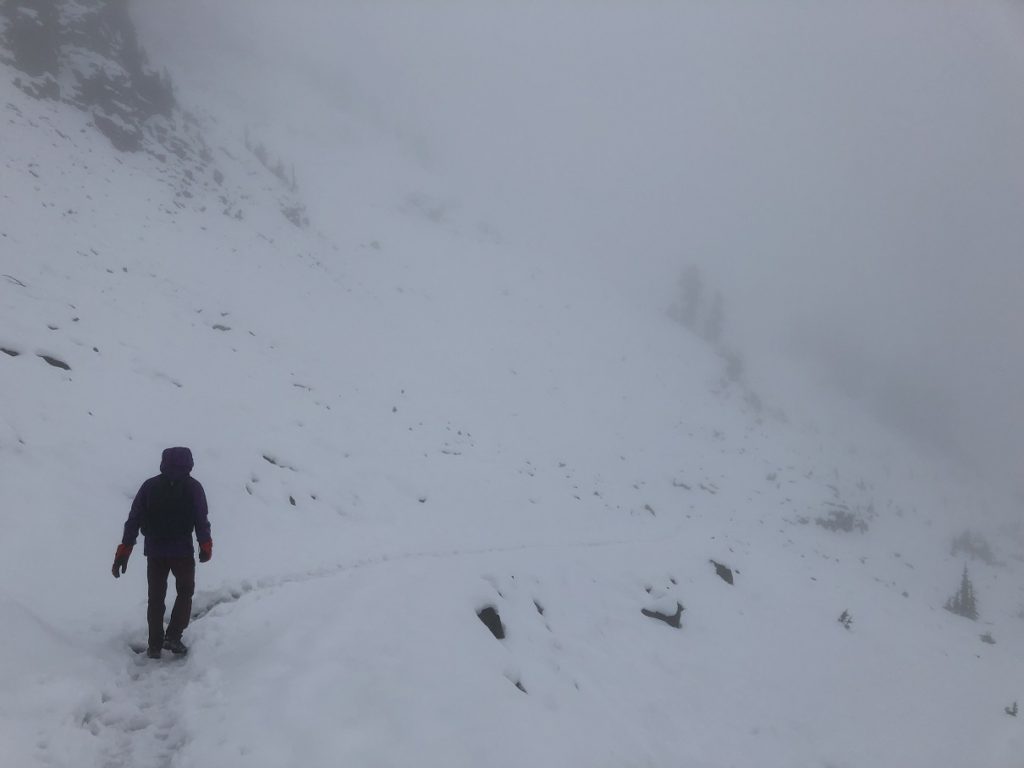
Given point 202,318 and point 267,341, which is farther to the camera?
point 267,341

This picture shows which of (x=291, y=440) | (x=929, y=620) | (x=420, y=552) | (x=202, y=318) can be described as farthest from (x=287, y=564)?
(x=929, y=620)

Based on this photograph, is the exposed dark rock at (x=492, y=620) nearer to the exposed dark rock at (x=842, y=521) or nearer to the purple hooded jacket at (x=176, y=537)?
the purple hooded jacket at (x=176, y=537)

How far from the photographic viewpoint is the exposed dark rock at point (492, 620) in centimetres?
821

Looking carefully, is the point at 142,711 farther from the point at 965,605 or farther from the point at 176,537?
the point at 965,605

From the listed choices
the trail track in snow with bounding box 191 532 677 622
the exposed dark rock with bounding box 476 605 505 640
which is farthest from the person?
the exposed dark rock with bounding box 476 605 505 640

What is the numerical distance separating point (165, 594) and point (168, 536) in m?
0.66

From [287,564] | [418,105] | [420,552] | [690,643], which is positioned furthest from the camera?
[418,105]

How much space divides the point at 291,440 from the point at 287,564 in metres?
5.94

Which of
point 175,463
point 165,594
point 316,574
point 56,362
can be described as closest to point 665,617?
point 316,574

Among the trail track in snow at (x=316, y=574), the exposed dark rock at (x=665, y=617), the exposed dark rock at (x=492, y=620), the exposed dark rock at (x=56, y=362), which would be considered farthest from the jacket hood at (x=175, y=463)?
the exposed dark rock at (x=665, y=617)

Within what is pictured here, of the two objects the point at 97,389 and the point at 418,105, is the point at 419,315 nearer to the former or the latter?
the point at 97,389

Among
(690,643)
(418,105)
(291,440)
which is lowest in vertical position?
(291,440)

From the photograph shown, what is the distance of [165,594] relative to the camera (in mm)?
5746

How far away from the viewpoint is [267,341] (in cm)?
2009
